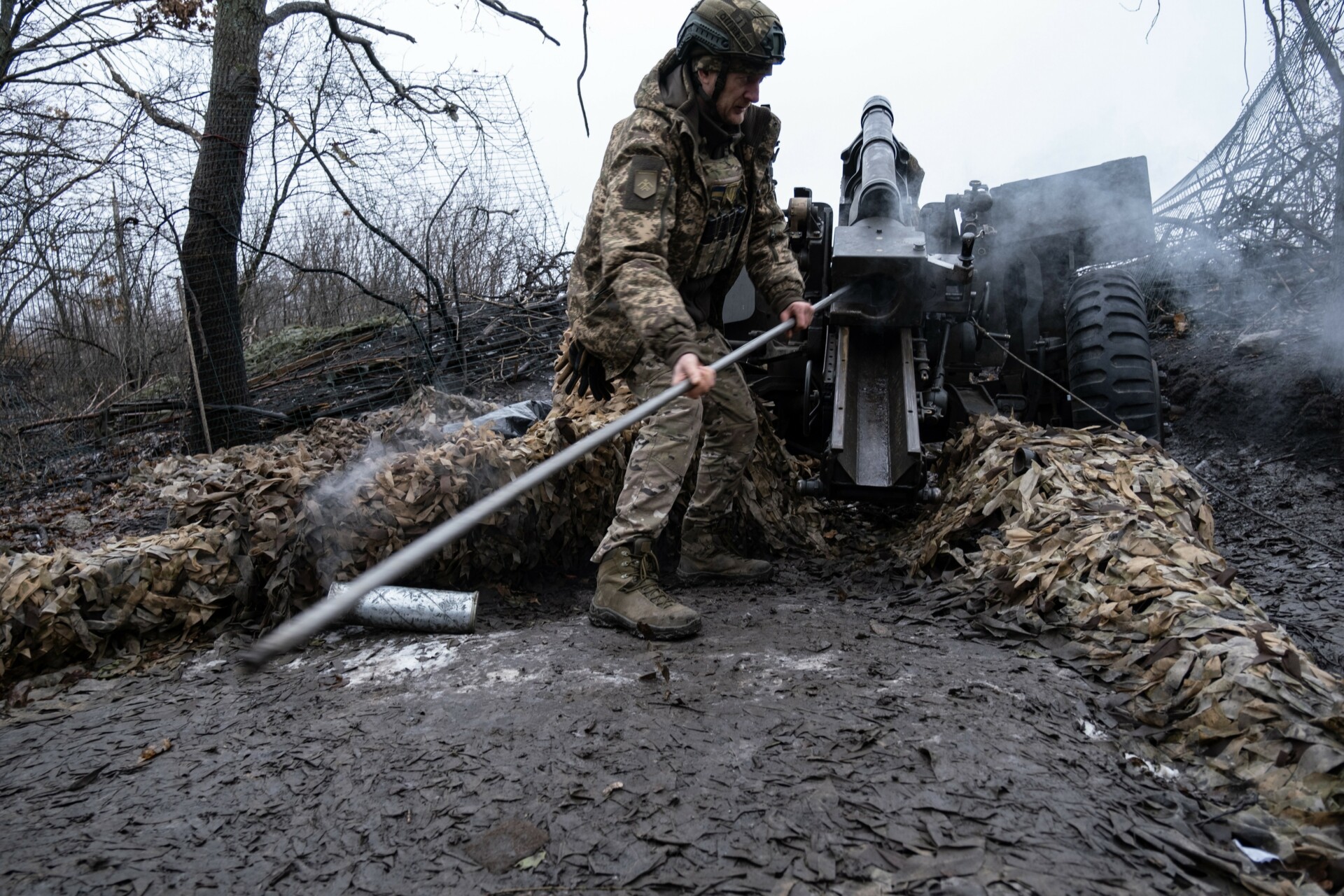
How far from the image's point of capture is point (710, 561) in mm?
3941

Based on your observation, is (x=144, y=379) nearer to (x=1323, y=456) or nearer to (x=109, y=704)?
(x=109, y=704)

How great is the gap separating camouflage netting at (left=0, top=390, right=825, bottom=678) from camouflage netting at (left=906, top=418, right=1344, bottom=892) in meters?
1.26

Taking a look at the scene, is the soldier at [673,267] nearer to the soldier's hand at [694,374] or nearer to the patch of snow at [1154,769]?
the soldier's hand at [694,374]

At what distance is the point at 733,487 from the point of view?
12.8ft

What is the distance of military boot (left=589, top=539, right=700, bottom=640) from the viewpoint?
304 cm

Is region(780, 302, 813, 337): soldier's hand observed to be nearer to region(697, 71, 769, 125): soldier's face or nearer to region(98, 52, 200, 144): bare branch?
region(697, 71, 769, 125): soldier's face

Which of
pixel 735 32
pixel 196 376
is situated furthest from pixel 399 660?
pixel 196 376

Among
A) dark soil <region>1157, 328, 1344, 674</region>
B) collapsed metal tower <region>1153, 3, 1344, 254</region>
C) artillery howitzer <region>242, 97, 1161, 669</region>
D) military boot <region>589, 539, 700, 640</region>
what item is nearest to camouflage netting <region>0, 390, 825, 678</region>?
artillery howitzer <region>242, 97, 1161, 669</region>

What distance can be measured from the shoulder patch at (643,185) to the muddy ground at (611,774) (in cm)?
152

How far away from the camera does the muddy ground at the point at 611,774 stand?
1.78 m

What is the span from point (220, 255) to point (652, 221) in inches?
189

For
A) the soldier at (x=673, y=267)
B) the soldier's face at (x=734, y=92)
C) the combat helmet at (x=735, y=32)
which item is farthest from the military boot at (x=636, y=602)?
the combat helmet at (x=735, y=32)

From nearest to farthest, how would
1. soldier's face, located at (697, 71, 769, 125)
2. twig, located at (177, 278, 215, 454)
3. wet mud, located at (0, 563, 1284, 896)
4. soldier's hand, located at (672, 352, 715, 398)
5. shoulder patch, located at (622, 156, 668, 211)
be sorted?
1. wet mud, located at (0, 563, 1284, 896)
2. soldier's hand, located at (672, 352, 715, 398)
3. shoulder patch, located at (622, 156, 668, 211)
4. soldier's face, located at (697, 71, 769, 125)
5. twig, located at (177, 278, 215, 454)

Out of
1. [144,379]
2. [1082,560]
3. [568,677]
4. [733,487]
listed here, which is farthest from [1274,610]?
[144,379]
